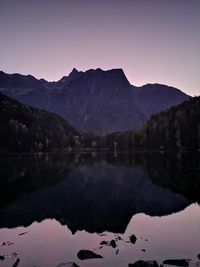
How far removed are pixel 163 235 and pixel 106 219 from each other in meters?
9.81

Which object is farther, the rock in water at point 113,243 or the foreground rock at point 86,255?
the rock in water at point 113,243

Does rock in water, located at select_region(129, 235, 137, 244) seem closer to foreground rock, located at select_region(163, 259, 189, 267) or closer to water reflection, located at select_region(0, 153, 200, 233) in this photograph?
water reflection, located at select_region(0, 153, 200, 233)

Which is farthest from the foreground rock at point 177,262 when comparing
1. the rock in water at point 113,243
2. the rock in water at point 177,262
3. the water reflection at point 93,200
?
the water reflection at point 93,200

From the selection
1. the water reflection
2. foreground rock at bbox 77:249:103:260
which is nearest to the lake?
the water reflection

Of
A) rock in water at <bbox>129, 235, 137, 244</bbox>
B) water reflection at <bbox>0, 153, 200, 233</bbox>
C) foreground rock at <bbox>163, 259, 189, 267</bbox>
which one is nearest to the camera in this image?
foreground rock at <bbox>163, 259, 189, 267</bbox>

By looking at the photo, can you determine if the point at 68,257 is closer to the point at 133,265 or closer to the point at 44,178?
the point at 133,265

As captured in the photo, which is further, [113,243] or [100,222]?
[100,222]

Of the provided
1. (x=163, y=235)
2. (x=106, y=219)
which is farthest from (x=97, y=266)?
(x=106, y=219)

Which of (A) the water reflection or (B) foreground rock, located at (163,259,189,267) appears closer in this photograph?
(B) foreground rock, located at (163,259,189,267)

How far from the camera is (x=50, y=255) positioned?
26.7 m

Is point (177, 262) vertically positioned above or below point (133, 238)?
above

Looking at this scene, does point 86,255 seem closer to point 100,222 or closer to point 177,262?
point 177,262

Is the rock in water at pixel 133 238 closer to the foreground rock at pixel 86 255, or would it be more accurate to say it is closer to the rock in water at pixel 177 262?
the foreground rock at pixel 86 255

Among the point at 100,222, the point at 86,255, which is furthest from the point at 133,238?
the point at 100,222
